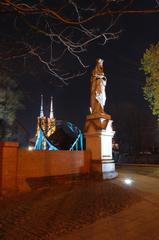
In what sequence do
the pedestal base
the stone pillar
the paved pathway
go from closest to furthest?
1. the paved pathway
2. the stone pillar
3. the pedestal base

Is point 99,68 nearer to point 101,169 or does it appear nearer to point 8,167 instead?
point 101,169

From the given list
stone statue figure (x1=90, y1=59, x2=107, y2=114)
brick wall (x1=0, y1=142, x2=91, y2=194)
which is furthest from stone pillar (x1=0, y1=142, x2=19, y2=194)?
stone statue figure (x1=90, y1=59, x2=107, y2=114)

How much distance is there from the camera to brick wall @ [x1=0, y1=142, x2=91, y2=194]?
33.7ft

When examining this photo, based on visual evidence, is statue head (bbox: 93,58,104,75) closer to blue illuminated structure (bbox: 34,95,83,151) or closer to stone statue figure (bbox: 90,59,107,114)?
stone statue figure (bbox: 90,59,107,114)

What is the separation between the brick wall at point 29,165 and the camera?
10.3 m

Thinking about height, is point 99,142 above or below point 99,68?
below

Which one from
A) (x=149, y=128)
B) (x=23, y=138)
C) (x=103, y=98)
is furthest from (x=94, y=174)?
(x=23, y=138)

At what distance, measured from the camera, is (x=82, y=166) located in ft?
48.5

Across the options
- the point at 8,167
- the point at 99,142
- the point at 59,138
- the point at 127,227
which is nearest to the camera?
the point at 127,227

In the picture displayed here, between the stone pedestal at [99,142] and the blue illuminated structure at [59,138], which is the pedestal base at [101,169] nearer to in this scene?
the stone pedestal at [99,142]

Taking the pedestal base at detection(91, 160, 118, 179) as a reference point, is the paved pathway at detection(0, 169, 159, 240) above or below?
below

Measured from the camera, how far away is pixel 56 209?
789cm

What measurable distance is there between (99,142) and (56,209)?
7.86 m

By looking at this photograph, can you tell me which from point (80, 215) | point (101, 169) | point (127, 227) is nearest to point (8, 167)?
point (80, 215)
